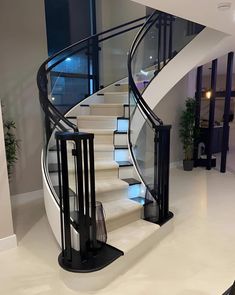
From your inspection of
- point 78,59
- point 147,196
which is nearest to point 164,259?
point 147,196

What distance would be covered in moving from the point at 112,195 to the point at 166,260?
102 cm

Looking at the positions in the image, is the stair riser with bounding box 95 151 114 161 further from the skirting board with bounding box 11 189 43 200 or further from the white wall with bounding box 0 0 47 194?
the skirting board with bounding box 11 189 43 200

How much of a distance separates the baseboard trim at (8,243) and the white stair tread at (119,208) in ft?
3.84

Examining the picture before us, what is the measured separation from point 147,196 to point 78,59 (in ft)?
11.2

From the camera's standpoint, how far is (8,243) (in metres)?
3.00

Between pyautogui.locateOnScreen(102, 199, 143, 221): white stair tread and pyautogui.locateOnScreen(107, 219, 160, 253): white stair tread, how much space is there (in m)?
0.17

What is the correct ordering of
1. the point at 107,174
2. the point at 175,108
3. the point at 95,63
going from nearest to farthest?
the point at 107,174 < the point at 95,63 < the point at 175,108

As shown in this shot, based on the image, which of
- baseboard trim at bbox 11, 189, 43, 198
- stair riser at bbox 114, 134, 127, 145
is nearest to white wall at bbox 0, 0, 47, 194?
baseboard trim at bbox 11, 189, 43, 198

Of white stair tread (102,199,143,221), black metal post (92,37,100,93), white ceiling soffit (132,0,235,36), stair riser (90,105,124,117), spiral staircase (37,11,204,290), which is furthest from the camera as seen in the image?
black metal post (92,37,100,93)

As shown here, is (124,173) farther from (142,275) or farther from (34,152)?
(34,152)

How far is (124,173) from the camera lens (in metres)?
3.68

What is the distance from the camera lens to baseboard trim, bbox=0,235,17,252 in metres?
2.96

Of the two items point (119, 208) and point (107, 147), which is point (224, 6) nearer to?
point (107, 147)

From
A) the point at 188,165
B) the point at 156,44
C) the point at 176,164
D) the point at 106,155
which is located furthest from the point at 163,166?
the point at 176,164
